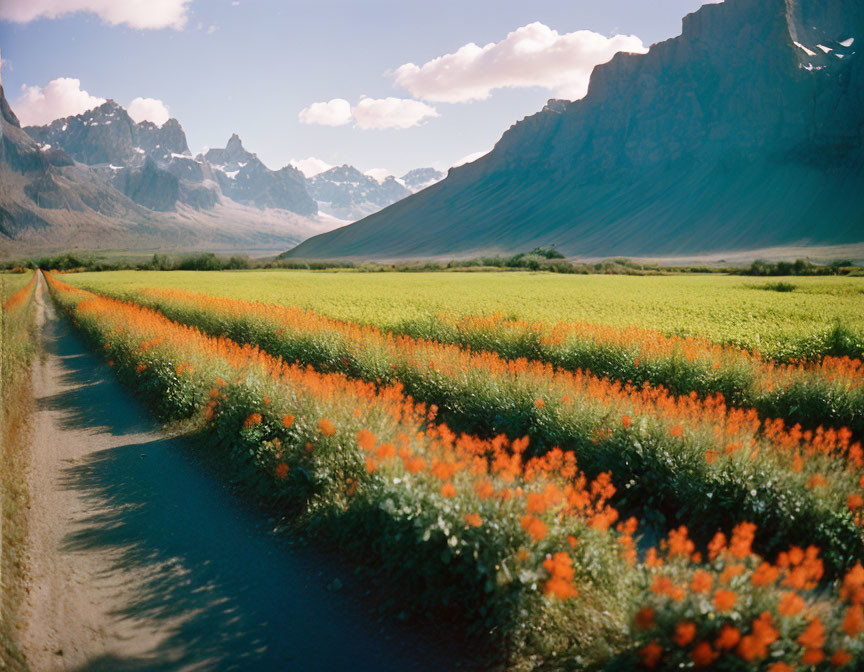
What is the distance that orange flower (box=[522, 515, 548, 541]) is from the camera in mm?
4050

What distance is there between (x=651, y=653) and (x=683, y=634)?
0.28 metres

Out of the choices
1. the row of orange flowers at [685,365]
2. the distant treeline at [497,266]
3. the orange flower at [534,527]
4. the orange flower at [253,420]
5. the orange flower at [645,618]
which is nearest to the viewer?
the orange flower at [645,618]

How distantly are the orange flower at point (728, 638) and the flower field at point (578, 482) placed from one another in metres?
0.03

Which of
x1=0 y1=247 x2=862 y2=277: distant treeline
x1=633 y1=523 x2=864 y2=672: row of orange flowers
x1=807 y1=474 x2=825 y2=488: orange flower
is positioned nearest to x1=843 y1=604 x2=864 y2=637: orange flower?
x1=633 y1=523 x2=864 y2=672: row of orange flowers

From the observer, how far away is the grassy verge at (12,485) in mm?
4871

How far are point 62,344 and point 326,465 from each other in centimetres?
1892

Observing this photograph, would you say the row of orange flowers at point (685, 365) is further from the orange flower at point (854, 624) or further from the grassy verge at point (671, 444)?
the orange flower at point (854, 624)

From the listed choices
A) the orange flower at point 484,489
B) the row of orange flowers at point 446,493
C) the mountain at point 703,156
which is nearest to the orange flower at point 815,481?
the row of orange flowers at point 446,493

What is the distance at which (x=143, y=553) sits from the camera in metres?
6.18

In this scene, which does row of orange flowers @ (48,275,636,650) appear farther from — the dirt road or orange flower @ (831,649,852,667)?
orange flower @ (831,649,852,667)

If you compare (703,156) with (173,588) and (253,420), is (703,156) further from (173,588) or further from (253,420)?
(173,588)

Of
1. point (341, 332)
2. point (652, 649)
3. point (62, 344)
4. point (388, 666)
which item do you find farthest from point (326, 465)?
point (62, 344)

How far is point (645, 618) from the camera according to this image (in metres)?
3.64

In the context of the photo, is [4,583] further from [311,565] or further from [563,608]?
[563,608]
